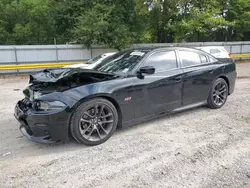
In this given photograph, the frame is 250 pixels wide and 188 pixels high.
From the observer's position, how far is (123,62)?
4.37 metres

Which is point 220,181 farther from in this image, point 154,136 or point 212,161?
point 154,136

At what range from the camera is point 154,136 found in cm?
388

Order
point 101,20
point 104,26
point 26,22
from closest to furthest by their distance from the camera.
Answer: point 104,26
point 101,20
point 26,22

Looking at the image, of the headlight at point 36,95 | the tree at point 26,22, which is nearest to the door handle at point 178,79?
the headlight at point 36,95

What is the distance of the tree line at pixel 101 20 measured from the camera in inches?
541

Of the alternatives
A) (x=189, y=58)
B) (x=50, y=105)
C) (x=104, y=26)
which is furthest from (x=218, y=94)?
(x=104, y=26)

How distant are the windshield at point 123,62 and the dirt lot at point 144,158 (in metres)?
1.11

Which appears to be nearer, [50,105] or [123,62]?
[50,105]

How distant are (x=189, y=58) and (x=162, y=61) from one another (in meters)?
0.76

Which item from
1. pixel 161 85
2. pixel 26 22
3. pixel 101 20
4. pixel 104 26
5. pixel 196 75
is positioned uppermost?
pixel 26 22

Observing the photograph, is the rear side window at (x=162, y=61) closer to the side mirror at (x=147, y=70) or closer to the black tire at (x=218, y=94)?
the side mirror at (x=147, y=70)

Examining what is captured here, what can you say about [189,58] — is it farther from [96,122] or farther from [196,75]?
[96,122]

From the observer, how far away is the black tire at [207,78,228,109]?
16.8 feet

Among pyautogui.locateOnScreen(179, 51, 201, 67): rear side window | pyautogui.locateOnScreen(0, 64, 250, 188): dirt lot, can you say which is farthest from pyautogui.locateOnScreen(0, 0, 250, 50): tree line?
pyautogui.locateOnScreen(0, 64, 250, 188): dirt lot
